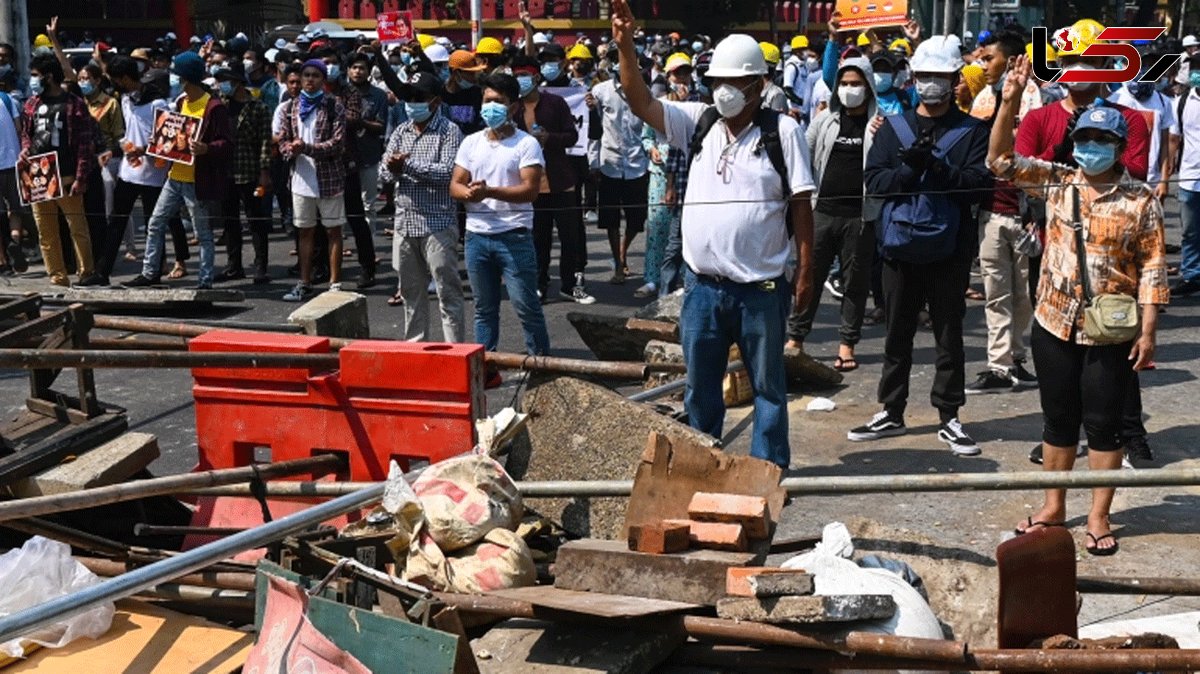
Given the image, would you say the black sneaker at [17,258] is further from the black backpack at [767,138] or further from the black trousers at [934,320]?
the black backpack at [767,138]

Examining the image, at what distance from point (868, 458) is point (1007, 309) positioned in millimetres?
1671

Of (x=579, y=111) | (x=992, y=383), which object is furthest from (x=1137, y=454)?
(x=579, y=111)

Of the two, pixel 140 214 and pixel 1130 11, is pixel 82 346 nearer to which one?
pixel 140 214

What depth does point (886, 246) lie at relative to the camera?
786 centimetres

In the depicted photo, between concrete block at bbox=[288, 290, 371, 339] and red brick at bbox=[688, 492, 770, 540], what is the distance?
132 inches

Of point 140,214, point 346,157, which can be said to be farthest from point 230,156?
point 140,214

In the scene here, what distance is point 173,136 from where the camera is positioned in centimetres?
1281

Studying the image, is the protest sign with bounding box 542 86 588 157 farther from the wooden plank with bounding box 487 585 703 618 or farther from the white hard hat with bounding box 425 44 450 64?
the wooden plank with bounding box 487 585 703 618

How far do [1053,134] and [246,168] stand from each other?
8.07m

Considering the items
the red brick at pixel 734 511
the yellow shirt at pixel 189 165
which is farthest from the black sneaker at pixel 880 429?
the yellow shirt at pixel 189 165

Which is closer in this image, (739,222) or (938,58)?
(739,222)

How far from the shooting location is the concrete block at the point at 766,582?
4344 millimetres

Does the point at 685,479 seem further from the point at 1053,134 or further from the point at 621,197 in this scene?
the point at 621,197

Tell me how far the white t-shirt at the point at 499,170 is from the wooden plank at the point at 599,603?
185 inches
